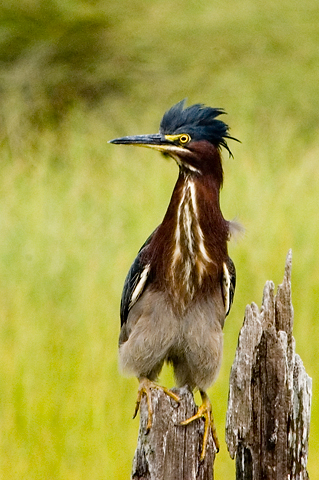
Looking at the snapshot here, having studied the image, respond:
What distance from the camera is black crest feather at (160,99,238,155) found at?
224cm

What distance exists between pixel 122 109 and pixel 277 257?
3890 millimetres

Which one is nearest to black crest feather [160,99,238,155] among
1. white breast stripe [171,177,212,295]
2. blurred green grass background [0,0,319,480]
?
white breast stripe [171,177,212,295]

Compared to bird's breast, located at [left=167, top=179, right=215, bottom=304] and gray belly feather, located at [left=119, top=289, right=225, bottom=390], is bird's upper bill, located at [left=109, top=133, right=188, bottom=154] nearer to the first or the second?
bird's breast, located at [left=167, top=179, right=215, bottom=304]

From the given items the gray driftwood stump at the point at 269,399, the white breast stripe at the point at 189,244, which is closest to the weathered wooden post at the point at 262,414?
the gray driftwood stump at the point at 269,399

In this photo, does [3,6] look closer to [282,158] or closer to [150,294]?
[282,158]

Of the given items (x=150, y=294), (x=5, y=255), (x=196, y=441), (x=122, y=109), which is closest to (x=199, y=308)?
(x=150, y=294)

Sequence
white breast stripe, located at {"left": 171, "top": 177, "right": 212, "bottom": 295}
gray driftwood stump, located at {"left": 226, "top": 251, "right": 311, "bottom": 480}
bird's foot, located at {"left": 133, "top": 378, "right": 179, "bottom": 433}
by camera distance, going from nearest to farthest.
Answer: gray driftwood stump, located at {"left": 226, "top": 251, "right": 311, "bottom": 480}, bird's foot, located at {"left": 133, "top": 378, "right": 179, "bottom": 433}, white breast stripe, located at {"left": 171, "top": 177, "right": 212, "bottom": 295}

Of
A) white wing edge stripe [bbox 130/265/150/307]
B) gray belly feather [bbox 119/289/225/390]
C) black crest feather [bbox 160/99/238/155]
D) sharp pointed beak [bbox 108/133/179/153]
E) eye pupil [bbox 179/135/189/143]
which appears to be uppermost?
black crest feather [bbox 160/99/238/155]

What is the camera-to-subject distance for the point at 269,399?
5.82 ft

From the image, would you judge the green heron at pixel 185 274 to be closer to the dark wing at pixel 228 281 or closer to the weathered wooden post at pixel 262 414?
the dark wing at pixel 228 281

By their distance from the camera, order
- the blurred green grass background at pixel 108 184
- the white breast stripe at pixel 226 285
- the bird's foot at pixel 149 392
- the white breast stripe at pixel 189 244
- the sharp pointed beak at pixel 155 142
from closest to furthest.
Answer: the bird's foot at pixel 149 392, the sharp pointed beak at pixel 155 142, the white breast stripe at pixel 189 244, the white breast stripe at pixel 226 285, the blurred green grass background at pixel 108 184

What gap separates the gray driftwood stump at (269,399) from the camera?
1.76 metres

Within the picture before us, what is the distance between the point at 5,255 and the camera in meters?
4.38

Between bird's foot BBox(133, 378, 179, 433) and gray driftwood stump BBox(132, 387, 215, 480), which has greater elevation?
bird's foot BBox(133, 378, 179, 433)
